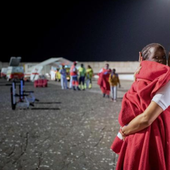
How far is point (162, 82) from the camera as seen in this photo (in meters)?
1.99

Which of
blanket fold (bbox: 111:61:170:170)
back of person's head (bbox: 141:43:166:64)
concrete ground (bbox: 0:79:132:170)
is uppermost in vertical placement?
back of person's head (bbox: 141:43:166:64)

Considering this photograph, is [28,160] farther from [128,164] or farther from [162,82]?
[162,82]

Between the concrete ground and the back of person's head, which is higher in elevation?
the back of person's head

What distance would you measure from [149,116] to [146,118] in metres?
0.03

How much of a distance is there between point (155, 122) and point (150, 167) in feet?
1.11

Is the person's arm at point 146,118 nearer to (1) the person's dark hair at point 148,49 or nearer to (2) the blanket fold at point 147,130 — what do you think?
(2) the blanket fold at point 147,130

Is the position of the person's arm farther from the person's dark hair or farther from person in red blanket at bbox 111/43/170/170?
the person's dark hair

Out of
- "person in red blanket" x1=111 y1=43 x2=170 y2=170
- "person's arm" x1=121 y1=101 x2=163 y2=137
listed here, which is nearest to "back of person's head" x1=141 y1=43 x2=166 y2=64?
"person in red blanket" x1=111 y1=43 x2=170 y2=170

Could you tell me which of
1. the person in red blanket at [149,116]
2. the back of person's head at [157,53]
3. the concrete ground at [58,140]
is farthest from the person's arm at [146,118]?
the concrete ground at [58,140]

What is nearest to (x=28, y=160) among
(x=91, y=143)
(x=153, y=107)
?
(x=91, y=143)

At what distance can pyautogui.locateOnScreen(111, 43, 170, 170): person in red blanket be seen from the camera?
2.01 meters

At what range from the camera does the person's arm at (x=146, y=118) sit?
6.59 feet

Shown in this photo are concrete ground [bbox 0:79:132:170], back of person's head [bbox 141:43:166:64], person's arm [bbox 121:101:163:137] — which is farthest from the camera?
concrete ground [bbox 0:79:132:170]

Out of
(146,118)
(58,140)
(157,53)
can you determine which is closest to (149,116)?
(146,118)
